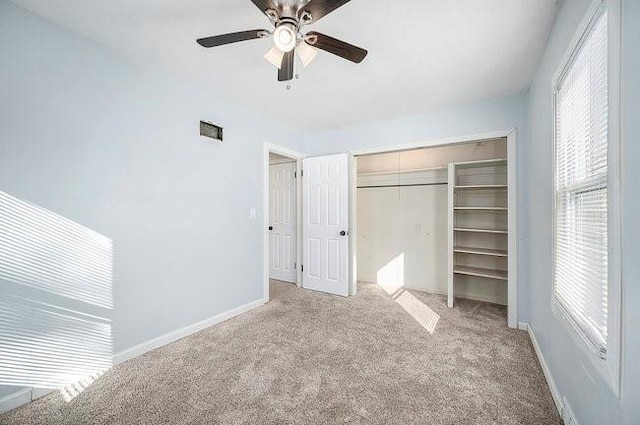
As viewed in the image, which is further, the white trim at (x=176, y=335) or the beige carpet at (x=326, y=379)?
the white trim at (x=176, y=335)

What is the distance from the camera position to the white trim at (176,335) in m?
2.12

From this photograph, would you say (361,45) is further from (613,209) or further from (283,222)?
(283,222)

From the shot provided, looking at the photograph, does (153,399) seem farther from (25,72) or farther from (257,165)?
(257,165)

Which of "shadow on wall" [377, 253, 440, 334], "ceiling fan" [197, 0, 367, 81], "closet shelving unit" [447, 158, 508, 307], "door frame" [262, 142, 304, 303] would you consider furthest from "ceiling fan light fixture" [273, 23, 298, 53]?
"shadow on wall" [377, 253, 440, 334]

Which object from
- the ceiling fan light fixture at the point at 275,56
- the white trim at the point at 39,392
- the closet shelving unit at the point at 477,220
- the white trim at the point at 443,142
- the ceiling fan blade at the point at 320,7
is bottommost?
the white trim at the point at 39,392

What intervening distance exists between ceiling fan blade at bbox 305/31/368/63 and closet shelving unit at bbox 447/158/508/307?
215cm

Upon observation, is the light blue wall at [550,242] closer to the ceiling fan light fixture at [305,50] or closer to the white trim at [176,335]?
the ceiling fan light fixture at [305,50]

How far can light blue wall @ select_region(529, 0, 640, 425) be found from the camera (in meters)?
0.87

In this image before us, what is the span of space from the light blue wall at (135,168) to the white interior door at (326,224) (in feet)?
3.28

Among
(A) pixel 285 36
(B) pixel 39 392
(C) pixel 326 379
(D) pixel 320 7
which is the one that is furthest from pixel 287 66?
(B) pixel 39 392

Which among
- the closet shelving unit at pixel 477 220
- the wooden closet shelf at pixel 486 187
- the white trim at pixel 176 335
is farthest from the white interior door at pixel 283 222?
the wooden closet shelf at pixel 486 187

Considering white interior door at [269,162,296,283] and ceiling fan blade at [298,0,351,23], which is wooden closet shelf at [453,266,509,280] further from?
ceiling fan blade at [298,0,351,23]

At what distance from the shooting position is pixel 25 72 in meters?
1.67

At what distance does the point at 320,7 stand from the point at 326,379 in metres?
2.29
